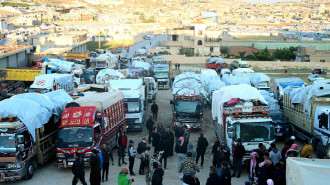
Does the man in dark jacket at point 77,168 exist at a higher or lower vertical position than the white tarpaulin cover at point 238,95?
lower

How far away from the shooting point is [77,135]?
1490cm

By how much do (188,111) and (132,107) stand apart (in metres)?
3.01

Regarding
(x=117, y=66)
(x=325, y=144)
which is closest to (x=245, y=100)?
(x=325, y=144)

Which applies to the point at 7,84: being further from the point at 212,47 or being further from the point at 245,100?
the point at 212,47

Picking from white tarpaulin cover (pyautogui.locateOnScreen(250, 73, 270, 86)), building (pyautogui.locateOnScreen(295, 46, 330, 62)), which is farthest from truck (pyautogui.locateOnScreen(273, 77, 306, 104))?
building (pyautogui.locateOnScreen(295, 46, 330, 62))

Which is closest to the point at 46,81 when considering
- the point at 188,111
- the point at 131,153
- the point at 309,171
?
the point at 188,111

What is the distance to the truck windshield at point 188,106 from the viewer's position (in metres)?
21.3

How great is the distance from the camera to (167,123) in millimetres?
23562

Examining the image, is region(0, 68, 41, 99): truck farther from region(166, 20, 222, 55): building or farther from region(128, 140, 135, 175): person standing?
region(166, 20, 222, 55): building

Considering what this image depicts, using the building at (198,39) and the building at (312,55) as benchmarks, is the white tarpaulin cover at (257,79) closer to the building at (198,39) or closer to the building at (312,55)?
the building at (312,55)

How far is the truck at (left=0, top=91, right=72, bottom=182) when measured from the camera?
13.4m

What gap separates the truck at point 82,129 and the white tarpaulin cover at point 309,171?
307 inches

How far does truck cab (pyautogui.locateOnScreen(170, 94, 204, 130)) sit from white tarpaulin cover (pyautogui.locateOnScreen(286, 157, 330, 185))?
1159 centimetres

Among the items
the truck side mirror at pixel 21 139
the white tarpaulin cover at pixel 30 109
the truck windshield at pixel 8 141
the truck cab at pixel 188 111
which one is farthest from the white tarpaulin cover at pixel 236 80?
the truck windshield at pixel 8 141
